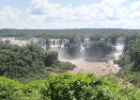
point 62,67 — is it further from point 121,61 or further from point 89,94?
point 89,94

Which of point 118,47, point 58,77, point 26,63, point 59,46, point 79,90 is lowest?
point 26,63

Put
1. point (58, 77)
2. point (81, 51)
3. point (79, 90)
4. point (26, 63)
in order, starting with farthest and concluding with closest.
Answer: point (81, 51) < point (26, 63) < point (58, 77) < point (79, 90)

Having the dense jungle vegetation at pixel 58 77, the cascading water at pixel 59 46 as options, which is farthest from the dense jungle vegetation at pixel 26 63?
the cascading water at pixel 59 46

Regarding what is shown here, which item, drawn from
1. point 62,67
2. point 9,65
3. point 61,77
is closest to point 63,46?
point 62,67

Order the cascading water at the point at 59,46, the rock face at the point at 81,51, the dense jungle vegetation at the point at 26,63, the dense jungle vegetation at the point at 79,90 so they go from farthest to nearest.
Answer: the cascading water at the point at 59,46 < the rock face at the point at 81,51 < the dense jungle vegetation at the point at 26,63 < the dense jungle vegetation at the point at 79,90

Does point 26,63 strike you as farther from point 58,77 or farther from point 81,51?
point 58,77

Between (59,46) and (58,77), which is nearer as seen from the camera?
(58,77)

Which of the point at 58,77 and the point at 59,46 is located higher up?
the point at 58,77

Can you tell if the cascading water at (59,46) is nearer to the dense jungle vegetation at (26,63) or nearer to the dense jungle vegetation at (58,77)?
the dense jungle vegetation at (58,77)

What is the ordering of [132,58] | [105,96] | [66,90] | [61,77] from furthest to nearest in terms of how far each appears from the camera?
[132,58] < [61,77] < [66,90] < [105,96]

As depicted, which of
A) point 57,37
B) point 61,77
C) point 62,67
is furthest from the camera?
point 57,37

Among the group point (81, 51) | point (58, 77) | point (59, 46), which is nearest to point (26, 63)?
point (81, 51)
